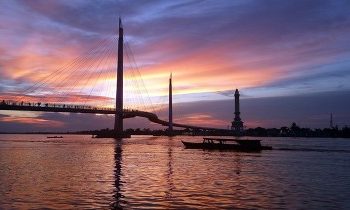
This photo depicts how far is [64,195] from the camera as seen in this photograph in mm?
22109

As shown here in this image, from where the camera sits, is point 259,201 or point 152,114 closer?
point 259,201

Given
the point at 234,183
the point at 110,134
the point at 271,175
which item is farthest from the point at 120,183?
the point at 110,134

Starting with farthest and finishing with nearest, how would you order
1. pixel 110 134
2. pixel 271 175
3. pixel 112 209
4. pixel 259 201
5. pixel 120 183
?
pixel 110 134 < pixel 271 175 < pixel 120 183 < pixel 259 201 < pixel 112 209

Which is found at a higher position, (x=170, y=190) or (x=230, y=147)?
(x=230, y=147)

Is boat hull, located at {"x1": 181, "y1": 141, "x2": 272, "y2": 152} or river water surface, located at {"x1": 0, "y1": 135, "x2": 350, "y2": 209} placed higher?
boat hull, located at {"x1": 181, "y1": 141, "x2": 272, "y2": 152}

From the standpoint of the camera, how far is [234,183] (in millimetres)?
27953

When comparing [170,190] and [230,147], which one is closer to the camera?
[170,190]

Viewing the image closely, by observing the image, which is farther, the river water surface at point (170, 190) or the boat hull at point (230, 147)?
the boat hull at point (230, 147)

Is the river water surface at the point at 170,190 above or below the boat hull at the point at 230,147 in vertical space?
below

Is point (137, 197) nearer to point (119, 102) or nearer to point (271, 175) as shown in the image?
point (271, 175)

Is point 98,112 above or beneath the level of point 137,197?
above

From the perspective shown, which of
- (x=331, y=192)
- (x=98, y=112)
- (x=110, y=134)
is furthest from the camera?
(x=110, y=134)

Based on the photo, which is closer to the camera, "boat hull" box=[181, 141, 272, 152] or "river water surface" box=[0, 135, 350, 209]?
"river water surface" box=[0, 135, 350, 209]

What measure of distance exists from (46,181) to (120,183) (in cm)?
492
